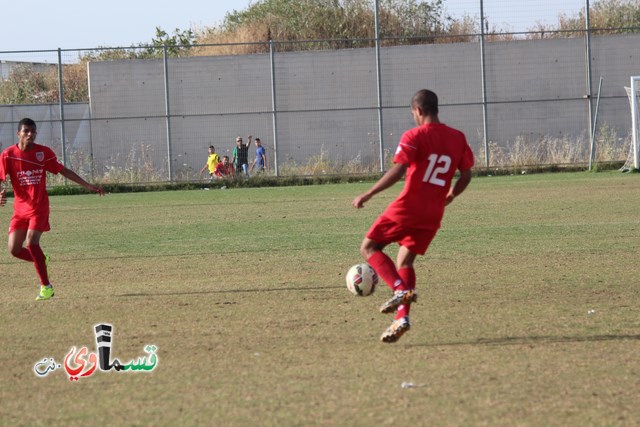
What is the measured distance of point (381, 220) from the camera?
751 cm

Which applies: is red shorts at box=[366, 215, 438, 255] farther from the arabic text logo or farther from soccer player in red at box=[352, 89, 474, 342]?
the arabic text logo

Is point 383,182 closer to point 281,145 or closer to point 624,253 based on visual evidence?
point 624,253

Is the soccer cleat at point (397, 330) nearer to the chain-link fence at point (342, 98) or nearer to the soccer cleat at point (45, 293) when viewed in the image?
the soccer cleat at point (45, 293)

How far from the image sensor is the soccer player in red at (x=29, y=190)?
10156 millimetres

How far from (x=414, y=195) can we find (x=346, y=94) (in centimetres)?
2937

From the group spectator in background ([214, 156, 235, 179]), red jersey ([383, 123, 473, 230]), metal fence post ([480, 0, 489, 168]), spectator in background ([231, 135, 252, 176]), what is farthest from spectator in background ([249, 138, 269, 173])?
red jersey ([383, 123, 473, 230])

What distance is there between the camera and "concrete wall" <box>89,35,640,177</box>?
3553 cm

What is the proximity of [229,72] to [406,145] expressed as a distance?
30.0m

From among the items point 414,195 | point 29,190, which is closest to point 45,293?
point 29,190

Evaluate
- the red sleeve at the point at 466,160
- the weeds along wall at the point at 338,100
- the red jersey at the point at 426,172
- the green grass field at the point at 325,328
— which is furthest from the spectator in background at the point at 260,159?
the red jersey at the point at 426,172

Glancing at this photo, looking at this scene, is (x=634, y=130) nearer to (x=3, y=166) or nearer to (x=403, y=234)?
(x=3, y=166)

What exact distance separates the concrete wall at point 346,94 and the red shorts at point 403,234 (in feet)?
91.0

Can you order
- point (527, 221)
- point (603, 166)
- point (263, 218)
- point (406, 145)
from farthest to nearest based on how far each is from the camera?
point (603, 166) → point (263, 218) → point (527, 221) → point (406, 145)

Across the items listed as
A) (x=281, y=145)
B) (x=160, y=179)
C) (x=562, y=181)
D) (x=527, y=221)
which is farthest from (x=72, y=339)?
(x=281, y=145)
